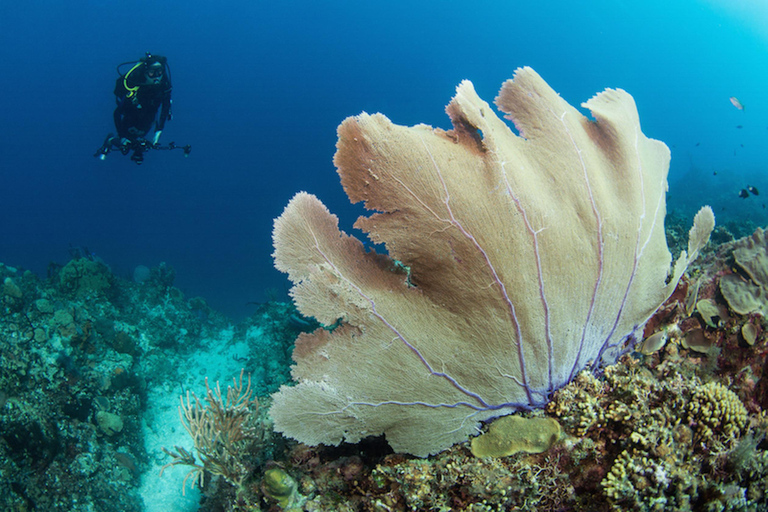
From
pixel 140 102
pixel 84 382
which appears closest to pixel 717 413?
pixel 84 382

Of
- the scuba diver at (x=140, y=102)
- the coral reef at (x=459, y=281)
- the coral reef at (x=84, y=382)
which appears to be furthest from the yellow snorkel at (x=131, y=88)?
the coral reef at (x=459, y=281)

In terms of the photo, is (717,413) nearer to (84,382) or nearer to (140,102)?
(84,382)

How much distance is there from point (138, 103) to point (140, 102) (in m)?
0.20

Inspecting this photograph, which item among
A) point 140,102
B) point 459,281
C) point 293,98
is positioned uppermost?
point 293,98

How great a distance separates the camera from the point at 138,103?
10.0m

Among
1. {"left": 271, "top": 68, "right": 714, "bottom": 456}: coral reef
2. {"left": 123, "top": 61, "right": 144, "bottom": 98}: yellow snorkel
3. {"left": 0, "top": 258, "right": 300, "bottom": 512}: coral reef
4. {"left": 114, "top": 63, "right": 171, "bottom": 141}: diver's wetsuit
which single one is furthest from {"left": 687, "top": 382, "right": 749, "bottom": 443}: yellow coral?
{"left": 123, "top": 61, "right": 144, "bottom": 98}: yellow snorkel

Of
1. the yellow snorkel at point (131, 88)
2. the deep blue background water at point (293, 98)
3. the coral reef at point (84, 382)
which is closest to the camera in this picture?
the coral reef at point (84, 382)

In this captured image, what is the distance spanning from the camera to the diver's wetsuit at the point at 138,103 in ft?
32.4

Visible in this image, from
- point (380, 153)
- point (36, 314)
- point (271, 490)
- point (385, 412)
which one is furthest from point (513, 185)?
point (36, 314)

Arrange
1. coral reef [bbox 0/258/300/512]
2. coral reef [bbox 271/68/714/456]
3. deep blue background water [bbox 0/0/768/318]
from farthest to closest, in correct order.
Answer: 1. deep blue background water [bbox 0/0/768/318]
2. coral reef [bbox 0/258/300/512]
3. coral reef [bbox 271/68/714/456]

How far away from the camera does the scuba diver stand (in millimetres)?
9867

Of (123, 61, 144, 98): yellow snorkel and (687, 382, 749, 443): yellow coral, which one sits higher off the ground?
(123, 61, 144, 98): yellow snorkel

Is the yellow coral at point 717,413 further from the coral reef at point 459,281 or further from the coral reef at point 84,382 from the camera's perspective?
the coral reef at point 84,382

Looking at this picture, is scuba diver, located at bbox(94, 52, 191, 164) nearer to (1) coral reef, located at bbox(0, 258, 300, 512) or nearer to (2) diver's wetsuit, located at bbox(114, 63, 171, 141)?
(2) diver's wetsuit, located at bbox(114, 63, 171, 141)
